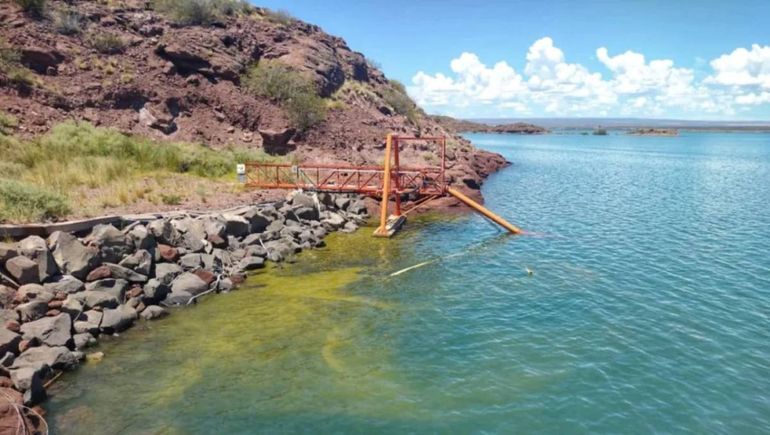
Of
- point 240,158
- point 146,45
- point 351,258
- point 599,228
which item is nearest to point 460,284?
point 351,258

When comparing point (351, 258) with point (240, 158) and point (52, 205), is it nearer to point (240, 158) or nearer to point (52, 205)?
point (52, 205)

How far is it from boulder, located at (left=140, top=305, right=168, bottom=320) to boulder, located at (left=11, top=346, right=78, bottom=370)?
3.07 metres

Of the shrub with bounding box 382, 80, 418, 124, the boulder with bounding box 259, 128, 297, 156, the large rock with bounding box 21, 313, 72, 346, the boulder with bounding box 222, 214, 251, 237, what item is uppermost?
the shrub with bounding box 382, 80, 418, 124

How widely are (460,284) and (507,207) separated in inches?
771

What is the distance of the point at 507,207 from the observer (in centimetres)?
3925

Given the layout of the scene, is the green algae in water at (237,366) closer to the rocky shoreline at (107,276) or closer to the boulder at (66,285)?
A: the rocky shoreline at (107,276)

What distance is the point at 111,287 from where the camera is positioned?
17.2 m

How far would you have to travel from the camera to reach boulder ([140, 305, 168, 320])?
665 inches

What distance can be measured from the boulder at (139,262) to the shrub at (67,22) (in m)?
31.5

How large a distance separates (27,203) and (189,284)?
6.47 metres

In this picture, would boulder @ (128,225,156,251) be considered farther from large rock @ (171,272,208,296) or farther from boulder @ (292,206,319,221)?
boulder @ (292,206,319,221)

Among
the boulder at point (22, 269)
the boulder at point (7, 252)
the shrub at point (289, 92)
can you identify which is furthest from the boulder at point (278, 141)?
the boulder at point (22, 269)

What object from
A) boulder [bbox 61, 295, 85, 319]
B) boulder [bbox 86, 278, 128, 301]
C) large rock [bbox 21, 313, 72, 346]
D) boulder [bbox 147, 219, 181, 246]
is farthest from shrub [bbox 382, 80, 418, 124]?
large rock [bbox 21, 313, 72, 346]

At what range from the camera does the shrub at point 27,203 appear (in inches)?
713
